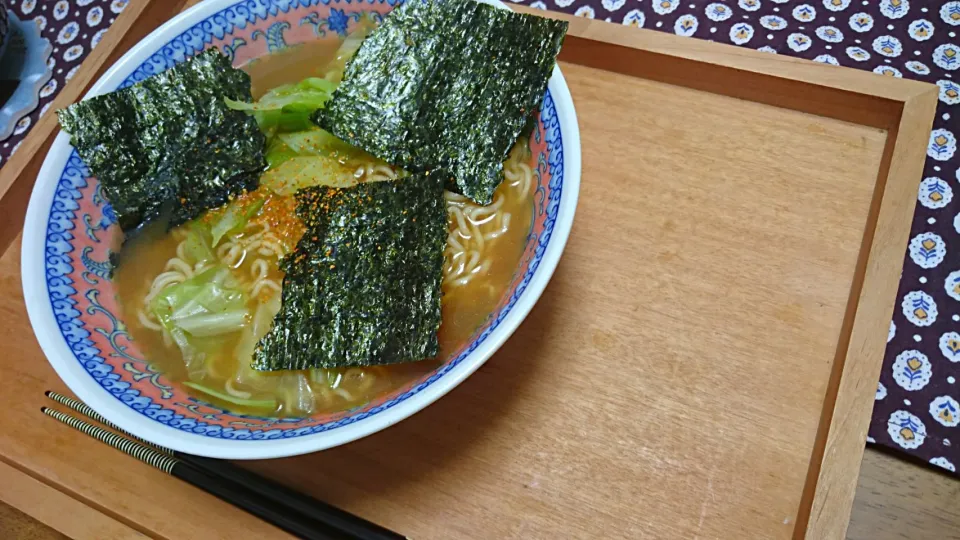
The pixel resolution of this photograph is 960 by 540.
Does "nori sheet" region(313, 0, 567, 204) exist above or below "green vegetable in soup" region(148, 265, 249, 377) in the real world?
above

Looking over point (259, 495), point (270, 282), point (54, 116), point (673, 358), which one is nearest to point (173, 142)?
point (270, 282)

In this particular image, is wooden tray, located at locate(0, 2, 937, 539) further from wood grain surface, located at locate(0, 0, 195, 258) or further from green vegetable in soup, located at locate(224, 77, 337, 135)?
green vegetable in soup, located at locate(224, 77, 337, 135)

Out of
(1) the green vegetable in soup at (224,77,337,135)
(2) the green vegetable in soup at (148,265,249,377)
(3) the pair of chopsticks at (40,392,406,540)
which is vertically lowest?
(3) the pair of chopsticks at (40,392,406,540)

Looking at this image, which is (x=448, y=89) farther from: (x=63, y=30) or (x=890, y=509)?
(x=63, y=30)

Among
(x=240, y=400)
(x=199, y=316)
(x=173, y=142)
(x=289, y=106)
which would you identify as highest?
(x=289, y=106)

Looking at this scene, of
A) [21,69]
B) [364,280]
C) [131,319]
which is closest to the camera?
[364,280]

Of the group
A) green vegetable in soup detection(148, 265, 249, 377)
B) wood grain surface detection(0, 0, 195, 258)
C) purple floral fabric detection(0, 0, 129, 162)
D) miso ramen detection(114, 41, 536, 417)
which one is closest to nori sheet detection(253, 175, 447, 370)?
miso ramen detection(114, 41, 536, 417)

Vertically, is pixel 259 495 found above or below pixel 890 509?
below
